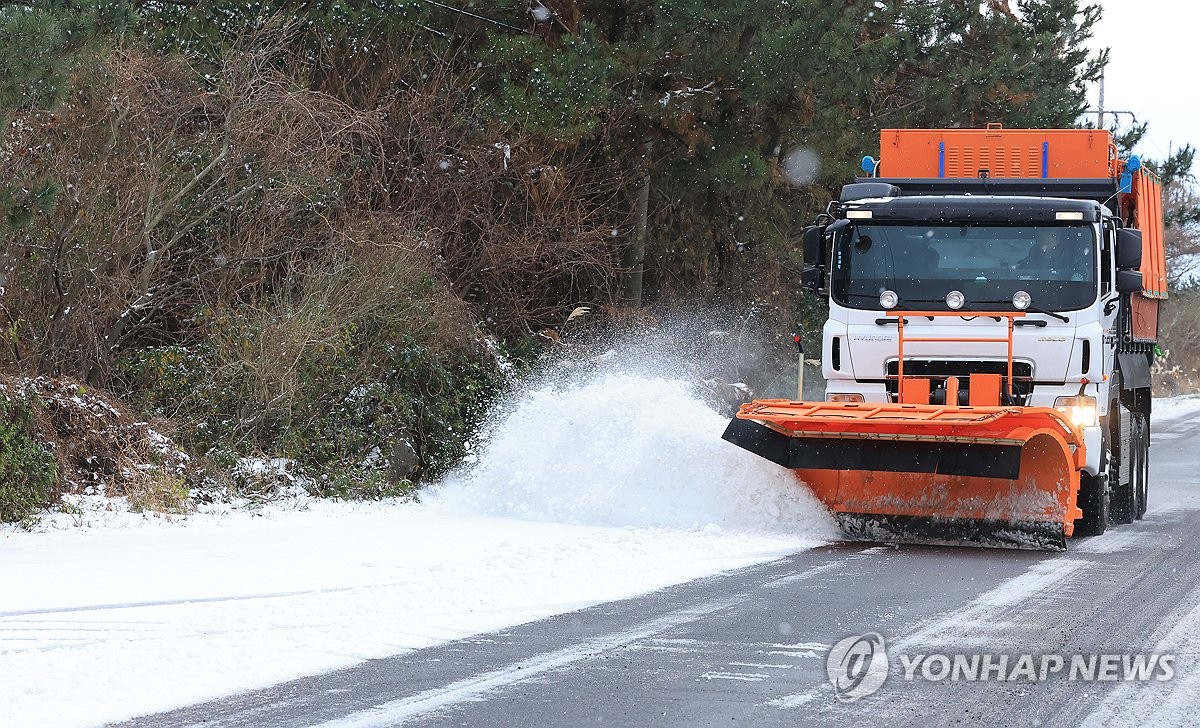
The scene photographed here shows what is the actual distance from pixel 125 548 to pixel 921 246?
20.0ft

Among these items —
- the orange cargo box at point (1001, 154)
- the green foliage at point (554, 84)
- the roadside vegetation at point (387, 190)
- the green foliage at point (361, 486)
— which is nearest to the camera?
the roadside vegetation at point (387, 190)

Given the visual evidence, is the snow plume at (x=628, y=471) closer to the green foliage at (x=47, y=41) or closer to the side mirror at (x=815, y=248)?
the side mirror at (x=815, y=248)

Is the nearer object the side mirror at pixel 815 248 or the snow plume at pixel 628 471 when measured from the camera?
the snow plume at pixel 628 471

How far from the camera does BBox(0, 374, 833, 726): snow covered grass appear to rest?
21.0ft

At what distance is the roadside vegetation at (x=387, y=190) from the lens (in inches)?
491

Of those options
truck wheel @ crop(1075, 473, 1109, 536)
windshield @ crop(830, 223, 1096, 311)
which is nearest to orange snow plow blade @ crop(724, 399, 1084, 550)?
truck wheel @ crop(1075, 473, 1109, 536)

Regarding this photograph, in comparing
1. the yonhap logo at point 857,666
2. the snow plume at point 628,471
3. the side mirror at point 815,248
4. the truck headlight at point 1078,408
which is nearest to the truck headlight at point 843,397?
the snow plume at point 628,471

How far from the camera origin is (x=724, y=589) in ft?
27.8

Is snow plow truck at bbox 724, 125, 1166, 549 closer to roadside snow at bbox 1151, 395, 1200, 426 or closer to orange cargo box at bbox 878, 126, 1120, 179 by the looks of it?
orange cargo box at bbox 878, 126, 1120, 179

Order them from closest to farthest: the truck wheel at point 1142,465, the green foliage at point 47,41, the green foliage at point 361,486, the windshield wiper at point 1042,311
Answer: the green foliage at point 47,41 → the windshield wiper at point 1042,311 → the green foliage at point 361,486 → the truck wheel at point 1142,465

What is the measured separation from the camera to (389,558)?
9.63 metres

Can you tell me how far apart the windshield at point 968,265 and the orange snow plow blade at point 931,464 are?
1238mm

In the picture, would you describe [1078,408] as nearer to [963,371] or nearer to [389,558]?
[963,371]
